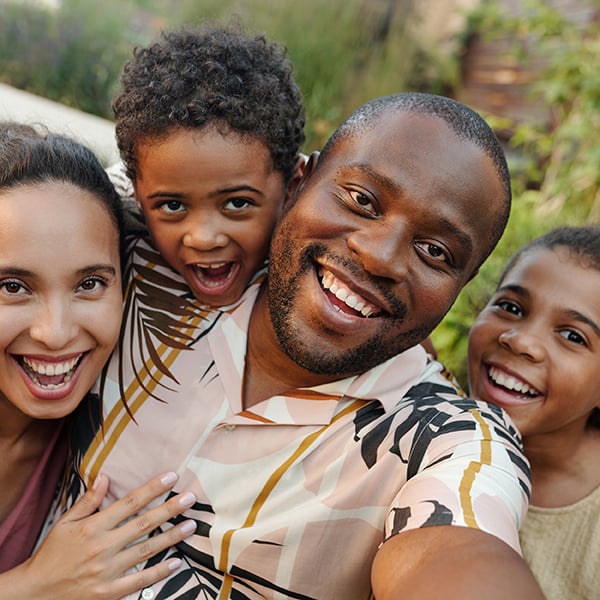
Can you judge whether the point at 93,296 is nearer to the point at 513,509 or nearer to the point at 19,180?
the point at 19,180

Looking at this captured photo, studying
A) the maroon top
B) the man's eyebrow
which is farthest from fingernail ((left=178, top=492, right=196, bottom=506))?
the man's eyebrow

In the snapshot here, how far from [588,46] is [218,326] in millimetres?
4931

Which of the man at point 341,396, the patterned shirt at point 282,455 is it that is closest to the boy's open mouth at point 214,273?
the patterned shirt at point 282,455

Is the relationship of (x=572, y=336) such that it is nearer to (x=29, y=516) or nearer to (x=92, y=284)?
(x=92, y=284)

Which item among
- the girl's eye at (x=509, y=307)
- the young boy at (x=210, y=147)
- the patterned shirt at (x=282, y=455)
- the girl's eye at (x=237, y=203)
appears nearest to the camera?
the patterned shirt at (x=282, y=455)

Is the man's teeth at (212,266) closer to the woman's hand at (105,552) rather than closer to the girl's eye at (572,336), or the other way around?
the woman's hand at (105,552)

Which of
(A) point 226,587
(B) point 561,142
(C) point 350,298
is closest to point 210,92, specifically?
(C) point 350,298

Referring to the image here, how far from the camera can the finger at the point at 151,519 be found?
2.04 m

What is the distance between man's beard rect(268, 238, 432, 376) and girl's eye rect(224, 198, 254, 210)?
308 mm

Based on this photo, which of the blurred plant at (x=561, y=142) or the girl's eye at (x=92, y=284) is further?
the blurred plant at (x=561, y=142)

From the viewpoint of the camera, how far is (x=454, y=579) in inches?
56.6

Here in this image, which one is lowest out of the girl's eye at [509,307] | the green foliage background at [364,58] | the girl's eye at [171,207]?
the green foliage background at [364,58]

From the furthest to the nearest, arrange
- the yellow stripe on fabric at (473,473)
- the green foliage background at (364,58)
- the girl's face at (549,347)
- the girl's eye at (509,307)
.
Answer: the green foliage background at (364,58)
the girl's eye at (509,307)
the girl's face at (549,347)
the yellow stripe on fabric at (473,473)

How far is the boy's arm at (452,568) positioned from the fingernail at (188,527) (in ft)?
2.04
